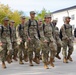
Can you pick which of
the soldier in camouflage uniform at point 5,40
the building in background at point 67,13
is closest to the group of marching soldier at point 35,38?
the soldier in camouflage uniform at point 5,40

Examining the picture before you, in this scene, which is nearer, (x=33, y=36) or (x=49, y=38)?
(x=49, y=38)

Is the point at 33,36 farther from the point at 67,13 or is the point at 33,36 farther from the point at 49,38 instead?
the point at 67,13

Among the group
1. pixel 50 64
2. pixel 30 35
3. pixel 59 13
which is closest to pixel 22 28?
pixel 30 35

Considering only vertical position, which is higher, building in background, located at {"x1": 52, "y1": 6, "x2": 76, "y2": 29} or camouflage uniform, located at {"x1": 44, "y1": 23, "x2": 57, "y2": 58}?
building in background, located at {"x1": 52, "y1": 6, "x2": 76, "y2": 29}

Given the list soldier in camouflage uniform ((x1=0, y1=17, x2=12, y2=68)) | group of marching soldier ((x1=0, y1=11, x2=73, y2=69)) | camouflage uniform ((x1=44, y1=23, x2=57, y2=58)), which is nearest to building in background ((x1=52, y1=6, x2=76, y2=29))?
group of marching soldier ((x1=0, y1=11, x2=73, y2=69))

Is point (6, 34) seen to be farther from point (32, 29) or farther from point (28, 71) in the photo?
point (28, 71)

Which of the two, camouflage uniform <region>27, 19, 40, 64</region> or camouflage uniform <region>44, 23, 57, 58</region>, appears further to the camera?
camouflage uniform <region>27, 19, 40, 64</region>

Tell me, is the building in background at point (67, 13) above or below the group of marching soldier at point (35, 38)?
above

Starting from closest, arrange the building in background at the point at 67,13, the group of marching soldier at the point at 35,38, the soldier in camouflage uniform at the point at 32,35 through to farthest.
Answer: the group of marching soldier at the point at 35,38 < the soldier in camouflage uniform at the point at 32,35 < the building in background at the point at 67,13

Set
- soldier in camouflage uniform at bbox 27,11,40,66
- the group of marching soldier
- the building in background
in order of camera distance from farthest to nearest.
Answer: the building in background < soldier in camouflage uniform at bbox 27,11,40,66 < the group of marching soldier

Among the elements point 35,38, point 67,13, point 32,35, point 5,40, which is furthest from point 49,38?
point 67,13

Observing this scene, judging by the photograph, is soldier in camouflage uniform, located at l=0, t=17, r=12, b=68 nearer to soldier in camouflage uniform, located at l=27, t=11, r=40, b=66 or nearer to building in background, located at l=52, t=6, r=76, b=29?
soldier in camouflage uniform, located at l=27, t=11, r=40, b=66

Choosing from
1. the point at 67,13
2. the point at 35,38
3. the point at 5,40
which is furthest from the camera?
the point at 67,13

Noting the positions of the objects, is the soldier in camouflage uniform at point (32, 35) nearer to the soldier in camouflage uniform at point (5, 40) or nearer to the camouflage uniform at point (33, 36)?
the camouflage uniform at point (33, 36)
